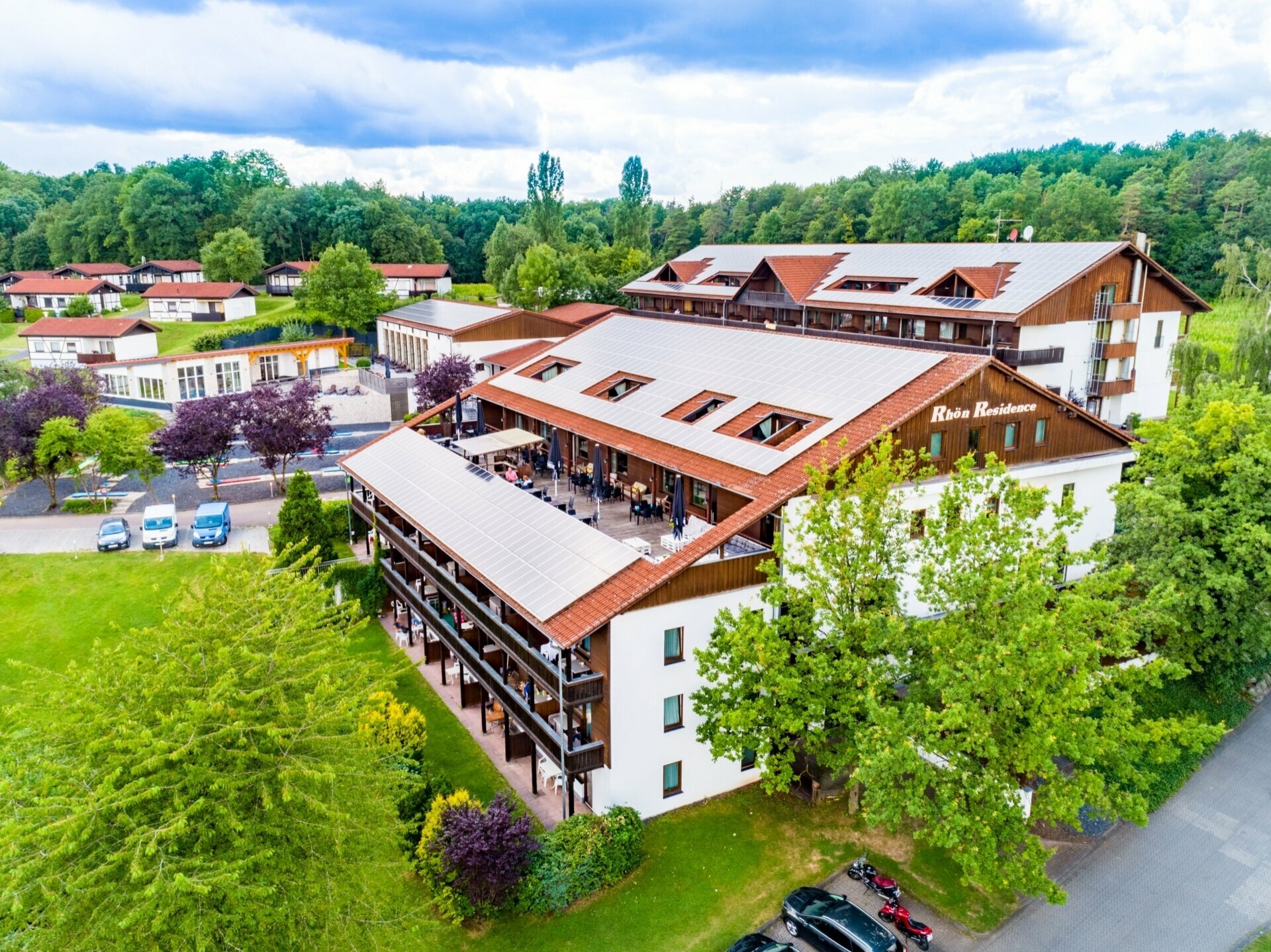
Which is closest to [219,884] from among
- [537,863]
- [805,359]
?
[537,863]

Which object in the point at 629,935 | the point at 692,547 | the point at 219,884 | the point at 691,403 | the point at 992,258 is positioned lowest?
the point at 629,935

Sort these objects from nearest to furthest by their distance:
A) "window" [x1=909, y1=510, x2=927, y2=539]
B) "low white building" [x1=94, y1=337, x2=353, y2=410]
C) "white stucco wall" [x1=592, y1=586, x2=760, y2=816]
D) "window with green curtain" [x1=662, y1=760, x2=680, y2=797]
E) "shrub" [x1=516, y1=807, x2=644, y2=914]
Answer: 1. "shrub" [x1=516, y1=807, x2=644, y2=914]
2. "white stucco wall" [x1=592, y1=586, x2=760, y2=816]
3. "window with green curtain" [x1=662, y1=760, x2=680, y2=797]
4. "window" [x1=909, y1=510, x2=927, y2=539]
5. "low white building" [x1=94, y1=337, x2=353, y2=410]

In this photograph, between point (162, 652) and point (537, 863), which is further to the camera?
Result: point (537, 863)

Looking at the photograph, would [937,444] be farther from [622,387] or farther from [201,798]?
[201,798]


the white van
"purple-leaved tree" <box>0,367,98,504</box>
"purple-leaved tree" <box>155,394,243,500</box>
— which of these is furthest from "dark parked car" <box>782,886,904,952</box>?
"purple-leaved tree" <box>0,367,98,504</box>

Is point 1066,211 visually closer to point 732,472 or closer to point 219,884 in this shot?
point 732,472

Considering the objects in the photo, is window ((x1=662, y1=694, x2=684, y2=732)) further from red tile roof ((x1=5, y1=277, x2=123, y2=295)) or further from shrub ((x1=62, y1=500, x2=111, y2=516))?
red tile roof ((x1=5, y1=277, x2=123, y2=295))

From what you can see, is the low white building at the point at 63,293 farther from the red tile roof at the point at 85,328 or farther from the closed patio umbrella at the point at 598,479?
the closed patio umbrella at the point at 598,479

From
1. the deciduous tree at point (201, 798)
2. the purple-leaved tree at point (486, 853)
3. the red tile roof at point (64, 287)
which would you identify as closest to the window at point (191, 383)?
the red tile roof at point (64, 287)
